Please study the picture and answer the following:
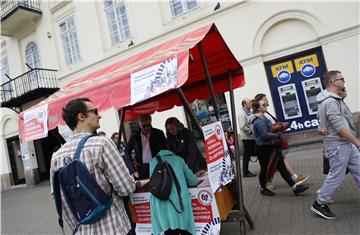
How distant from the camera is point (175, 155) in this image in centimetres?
373

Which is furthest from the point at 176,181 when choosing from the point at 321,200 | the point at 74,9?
the point at 74,9

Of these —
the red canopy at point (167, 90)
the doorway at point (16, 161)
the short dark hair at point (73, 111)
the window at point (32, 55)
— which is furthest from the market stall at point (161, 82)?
the doorway at point (16, 161)

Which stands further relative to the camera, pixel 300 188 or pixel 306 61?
pixel 306 61

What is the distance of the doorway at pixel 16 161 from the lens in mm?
18922

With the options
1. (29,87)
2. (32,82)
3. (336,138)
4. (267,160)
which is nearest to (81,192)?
(336,138)

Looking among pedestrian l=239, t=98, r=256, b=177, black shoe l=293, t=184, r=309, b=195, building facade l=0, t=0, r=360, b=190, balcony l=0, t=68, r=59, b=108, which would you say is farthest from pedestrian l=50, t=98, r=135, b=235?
balcony l=0, t=68, r=59, b=108

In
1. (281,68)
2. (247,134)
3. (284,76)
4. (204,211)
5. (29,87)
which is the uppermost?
(29,87)

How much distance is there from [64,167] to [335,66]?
29.7 feet

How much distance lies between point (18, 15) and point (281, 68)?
43.2 ft

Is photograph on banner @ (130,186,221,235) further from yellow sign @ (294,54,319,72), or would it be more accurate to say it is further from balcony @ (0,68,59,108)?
balcony @ (0,68,59,108)

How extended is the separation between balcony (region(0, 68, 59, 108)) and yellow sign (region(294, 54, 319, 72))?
11137mm

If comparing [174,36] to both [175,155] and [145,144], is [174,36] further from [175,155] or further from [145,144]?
[175,155]

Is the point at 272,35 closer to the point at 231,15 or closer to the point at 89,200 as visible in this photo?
the point at 231,15

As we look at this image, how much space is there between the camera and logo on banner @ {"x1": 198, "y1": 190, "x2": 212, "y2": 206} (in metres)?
3.79
